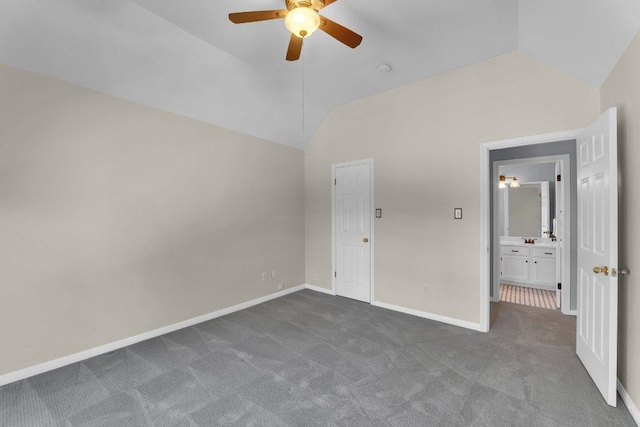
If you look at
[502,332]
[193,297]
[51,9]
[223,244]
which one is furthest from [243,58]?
[502,332]

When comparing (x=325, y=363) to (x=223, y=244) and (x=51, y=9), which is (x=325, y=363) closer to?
(x=223, y=244)

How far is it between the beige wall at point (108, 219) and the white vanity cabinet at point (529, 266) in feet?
14.7

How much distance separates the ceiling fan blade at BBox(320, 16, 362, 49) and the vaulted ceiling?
0.48m

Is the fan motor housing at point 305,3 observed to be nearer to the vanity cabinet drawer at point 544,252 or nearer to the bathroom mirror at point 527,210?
the vanity cabinet drawer at point 544,252

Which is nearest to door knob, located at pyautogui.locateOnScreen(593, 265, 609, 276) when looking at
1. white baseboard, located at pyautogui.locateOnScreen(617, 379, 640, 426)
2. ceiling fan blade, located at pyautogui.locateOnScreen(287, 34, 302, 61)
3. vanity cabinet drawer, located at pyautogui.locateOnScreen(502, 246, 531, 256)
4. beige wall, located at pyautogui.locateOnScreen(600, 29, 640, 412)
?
beige wall, located at pyautogui.locateOnScreen(600, 29, 640, 412)

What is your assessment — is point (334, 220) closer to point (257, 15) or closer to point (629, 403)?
point (257, 15)

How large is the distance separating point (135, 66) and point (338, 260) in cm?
349

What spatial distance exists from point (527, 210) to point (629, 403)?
4.05 metres

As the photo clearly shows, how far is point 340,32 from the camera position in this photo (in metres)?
1.97

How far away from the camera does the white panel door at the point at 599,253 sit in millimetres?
1884

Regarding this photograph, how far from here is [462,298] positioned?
329cm

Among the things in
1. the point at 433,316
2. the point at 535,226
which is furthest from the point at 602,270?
the point at 535,226

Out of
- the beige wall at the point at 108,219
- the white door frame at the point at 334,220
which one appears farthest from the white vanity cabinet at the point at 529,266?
the beige wall at the point at 108,219

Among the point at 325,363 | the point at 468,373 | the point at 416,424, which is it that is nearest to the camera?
the point at 416,424
